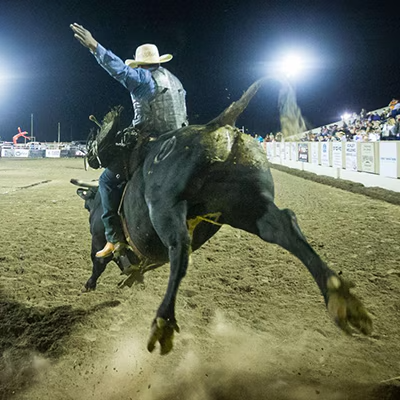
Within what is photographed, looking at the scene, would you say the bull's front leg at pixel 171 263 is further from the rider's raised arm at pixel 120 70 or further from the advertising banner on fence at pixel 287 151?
the advertising banner on fence at pixel 287 151

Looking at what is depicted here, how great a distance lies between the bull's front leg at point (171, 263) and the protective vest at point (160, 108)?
2.58ft

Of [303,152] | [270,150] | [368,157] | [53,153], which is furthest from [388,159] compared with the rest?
[53,153]

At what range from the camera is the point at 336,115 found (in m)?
25.7

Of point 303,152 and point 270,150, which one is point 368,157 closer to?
point 303,152

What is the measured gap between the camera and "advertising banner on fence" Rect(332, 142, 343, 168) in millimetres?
14336

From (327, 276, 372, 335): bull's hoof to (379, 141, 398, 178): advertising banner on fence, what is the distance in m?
9.51

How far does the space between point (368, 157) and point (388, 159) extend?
1193 millimetres

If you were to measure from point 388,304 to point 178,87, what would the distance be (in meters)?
2.57

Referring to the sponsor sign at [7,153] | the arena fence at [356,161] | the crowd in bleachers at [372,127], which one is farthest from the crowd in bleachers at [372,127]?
the sponsor sign at [7,153]

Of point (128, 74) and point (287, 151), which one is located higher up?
point (287, 151)

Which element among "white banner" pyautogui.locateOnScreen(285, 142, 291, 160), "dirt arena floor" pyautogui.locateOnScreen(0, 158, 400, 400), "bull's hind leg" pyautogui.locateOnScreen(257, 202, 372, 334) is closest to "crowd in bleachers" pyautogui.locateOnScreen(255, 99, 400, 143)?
"white banner" pyautogui.locateOnScreen(285, 142, 291, 160)

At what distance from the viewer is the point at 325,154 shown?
16062 mm

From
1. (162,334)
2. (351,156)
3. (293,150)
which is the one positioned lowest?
(162,334)

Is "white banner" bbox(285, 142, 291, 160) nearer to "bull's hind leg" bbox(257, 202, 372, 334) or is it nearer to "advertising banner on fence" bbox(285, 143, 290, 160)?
"advertising banner on fence" bbox(285, 143, 290, 160)
